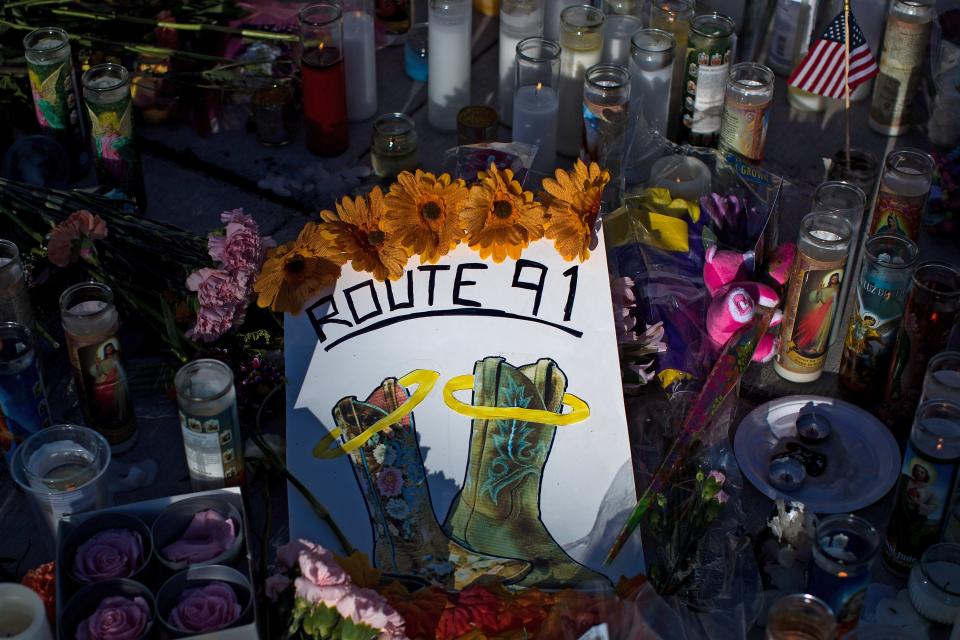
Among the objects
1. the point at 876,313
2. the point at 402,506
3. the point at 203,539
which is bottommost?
the point at 402,506

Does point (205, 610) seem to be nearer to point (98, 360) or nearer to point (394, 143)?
point (98, 360)

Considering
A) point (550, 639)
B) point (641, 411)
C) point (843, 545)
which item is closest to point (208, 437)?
point (550, 639)

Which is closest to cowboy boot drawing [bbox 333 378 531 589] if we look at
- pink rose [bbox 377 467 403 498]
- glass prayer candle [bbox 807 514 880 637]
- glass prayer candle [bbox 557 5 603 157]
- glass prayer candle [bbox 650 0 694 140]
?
pink rose [bbox 377 467 403 498]

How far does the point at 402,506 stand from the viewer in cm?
221

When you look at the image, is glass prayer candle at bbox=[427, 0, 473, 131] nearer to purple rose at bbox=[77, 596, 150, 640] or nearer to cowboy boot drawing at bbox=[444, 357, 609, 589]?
cowboy boot drawing at bbox=[444, 357, 609, 589]

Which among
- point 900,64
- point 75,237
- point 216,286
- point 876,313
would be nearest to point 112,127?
point 75,237

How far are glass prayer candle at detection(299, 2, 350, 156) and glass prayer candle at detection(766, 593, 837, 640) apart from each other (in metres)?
1.82

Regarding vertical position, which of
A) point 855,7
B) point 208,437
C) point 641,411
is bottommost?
point 641,411

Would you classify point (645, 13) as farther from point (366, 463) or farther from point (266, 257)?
point (366, 463)

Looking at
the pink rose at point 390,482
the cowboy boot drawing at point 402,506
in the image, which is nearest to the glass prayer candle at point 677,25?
the cowboy boot drawing at point 402,506

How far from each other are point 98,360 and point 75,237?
0.32 metres

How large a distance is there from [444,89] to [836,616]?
1.85 meters

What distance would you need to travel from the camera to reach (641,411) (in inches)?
96.7

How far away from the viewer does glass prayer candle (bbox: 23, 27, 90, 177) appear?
2859 millimetres
